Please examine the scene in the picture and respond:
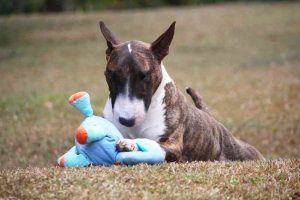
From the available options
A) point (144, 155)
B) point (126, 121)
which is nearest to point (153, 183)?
point (144, 155)

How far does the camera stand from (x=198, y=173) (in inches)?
216

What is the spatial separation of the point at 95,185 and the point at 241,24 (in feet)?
96.4

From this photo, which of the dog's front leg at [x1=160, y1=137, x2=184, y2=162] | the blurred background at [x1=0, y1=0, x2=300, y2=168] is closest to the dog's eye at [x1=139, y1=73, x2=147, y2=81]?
the dog's front leg at [x1=160, y1=137, x2=184, y2=162]

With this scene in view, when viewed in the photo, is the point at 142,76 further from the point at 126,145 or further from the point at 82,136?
the point at 82,136

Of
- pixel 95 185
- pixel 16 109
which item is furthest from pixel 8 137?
pixel 95 185

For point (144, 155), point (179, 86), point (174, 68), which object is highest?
point (144, 155)

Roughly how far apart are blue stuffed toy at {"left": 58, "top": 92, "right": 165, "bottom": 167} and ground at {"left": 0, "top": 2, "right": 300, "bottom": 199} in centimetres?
22

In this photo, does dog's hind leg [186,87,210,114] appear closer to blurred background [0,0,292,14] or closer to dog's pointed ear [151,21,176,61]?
dog's pointed ear [151,21,176,61]

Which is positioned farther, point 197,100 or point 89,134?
point 197,100

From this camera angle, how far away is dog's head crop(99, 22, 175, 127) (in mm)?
5871

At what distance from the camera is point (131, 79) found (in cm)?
595

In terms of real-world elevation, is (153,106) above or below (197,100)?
above

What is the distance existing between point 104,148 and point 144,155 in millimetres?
346

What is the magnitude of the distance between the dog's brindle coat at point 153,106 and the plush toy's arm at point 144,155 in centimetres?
15
